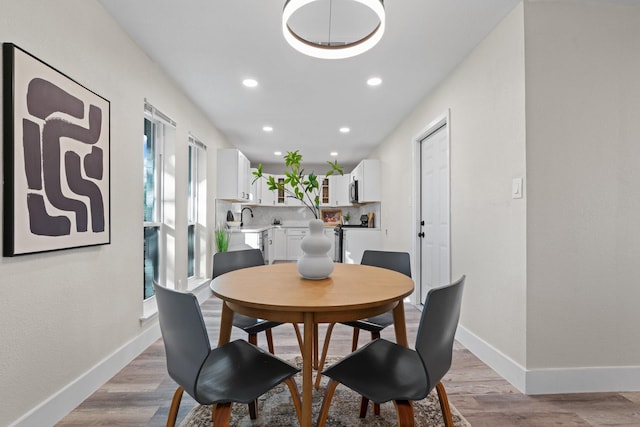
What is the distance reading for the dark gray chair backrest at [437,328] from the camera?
107 cm

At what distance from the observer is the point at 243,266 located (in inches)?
91.5

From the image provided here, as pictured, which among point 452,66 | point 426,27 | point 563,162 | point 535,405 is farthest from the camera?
point 452,66

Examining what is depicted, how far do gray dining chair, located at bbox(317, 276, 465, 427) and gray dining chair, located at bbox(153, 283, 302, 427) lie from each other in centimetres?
25

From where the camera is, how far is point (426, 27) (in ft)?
7.30

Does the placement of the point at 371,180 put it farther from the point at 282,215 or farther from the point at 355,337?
the point at 355,337

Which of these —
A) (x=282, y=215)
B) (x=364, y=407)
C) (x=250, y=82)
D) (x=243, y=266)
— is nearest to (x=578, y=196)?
(x=364, y=407)

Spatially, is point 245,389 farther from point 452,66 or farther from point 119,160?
point 452,66

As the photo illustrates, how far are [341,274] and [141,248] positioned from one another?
173cm

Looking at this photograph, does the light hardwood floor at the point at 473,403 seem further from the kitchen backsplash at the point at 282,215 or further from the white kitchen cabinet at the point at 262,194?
the kitchen backsplash at the point at 282,215

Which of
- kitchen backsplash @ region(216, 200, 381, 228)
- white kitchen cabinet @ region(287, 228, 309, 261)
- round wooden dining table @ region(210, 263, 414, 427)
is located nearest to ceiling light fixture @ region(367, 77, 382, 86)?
round wooden dining table @ region(210, 263, 414, 427)

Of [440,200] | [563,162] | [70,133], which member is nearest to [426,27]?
[563,162]

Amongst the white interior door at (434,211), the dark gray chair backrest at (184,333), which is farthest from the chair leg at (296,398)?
the white interior door at (434,211)

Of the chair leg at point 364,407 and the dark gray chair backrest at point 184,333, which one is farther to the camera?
the chair leg at point 364,407

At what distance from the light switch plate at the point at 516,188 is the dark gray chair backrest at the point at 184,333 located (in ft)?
6.45
